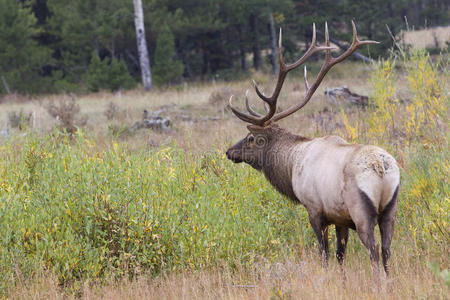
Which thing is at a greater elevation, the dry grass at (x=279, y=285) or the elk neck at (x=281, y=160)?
the elk neck at (x=281, y=160)

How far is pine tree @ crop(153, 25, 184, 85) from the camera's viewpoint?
68.8 ft

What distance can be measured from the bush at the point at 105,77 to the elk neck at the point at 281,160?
51.3 feet

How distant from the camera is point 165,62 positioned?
830 inches

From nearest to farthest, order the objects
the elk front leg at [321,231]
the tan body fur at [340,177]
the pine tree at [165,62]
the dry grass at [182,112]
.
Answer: the tan body fur at [340,177] → the elk front leg at [321,231] → the dry grass at [182,112] → the pine tree at [165,62]

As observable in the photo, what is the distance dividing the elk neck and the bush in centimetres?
1563

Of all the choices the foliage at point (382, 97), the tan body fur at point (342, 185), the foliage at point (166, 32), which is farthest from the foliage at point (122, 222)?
the foliage at point (166, 32)

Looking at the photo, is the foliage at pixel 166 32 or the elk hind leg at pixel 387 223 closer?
the elk hind leg at pixel 387 223

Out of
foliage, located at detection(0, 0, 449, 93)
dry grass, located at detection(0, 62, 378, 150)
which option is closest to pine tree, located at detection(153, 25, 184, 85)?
foliage, located at detection(0, 0, 449, 93)

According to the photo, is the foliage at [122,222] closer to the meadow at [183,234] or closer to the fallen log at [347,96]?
the meadow at [183,234]

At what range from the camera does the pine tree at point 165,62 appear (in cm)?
2098

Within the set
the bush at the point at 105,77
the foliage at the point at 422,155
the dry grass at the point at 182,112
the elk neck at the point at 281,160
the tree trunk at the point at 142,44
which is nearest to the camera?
the foliage at the point at 422,155

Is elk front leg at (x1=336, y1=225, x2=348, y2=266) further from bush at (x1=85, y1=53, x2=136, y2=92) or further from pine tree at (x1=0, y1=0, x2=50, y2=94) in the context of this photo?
pine tree at (x1=0, y1=0, x2=50, y2=94)

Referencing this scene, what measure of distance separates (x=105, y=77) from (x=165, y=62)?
101 inches

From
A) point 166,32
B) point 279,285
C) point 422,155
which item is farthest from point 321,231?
point 166,32
